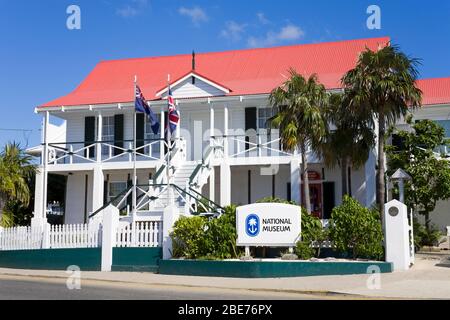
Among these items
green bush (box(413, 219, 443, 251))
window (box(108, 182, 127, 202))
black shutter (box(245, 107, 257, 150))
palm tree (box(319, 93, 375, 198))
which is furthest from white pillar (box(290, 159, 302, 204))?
window (box(108, 182, 127, 202))

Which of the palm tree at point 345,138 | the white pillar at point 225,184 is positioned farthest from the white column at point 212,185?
the palm tree at point 345,138

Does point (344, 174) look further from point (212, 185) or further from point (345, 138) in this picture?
point (212, 185)

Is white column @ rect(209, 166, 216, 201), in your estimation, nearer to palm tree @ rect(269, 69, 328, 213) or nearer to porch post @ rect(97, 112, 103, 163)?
palm tree @ rect(269, 69, 328, 213)

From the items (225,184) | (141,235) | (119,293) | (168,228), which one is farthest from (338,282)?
(225,184)

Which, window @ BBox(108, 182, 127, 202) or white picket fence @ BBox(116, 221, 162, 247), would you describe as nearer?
white picket fence @ BBox(116, 221, 162, 247)

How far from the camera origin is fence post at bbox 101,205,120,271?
17516 millimetres

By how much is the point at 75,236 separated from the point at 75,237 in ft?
0.10

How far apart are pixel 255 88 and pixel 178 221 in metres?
9.10

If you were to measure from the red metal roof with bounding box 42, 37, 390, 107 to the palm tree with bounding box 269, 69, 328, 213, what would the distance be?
13.1 feet

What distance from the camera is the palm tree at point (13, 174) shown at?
22.3m

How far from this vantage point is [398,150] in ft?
74.2

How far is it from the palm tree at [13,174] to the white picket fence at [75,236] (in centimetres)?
263

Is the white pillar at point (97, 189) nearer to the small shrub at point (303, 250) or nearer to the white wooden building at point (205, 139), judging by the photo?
the white wooden building at point (205, 139)
